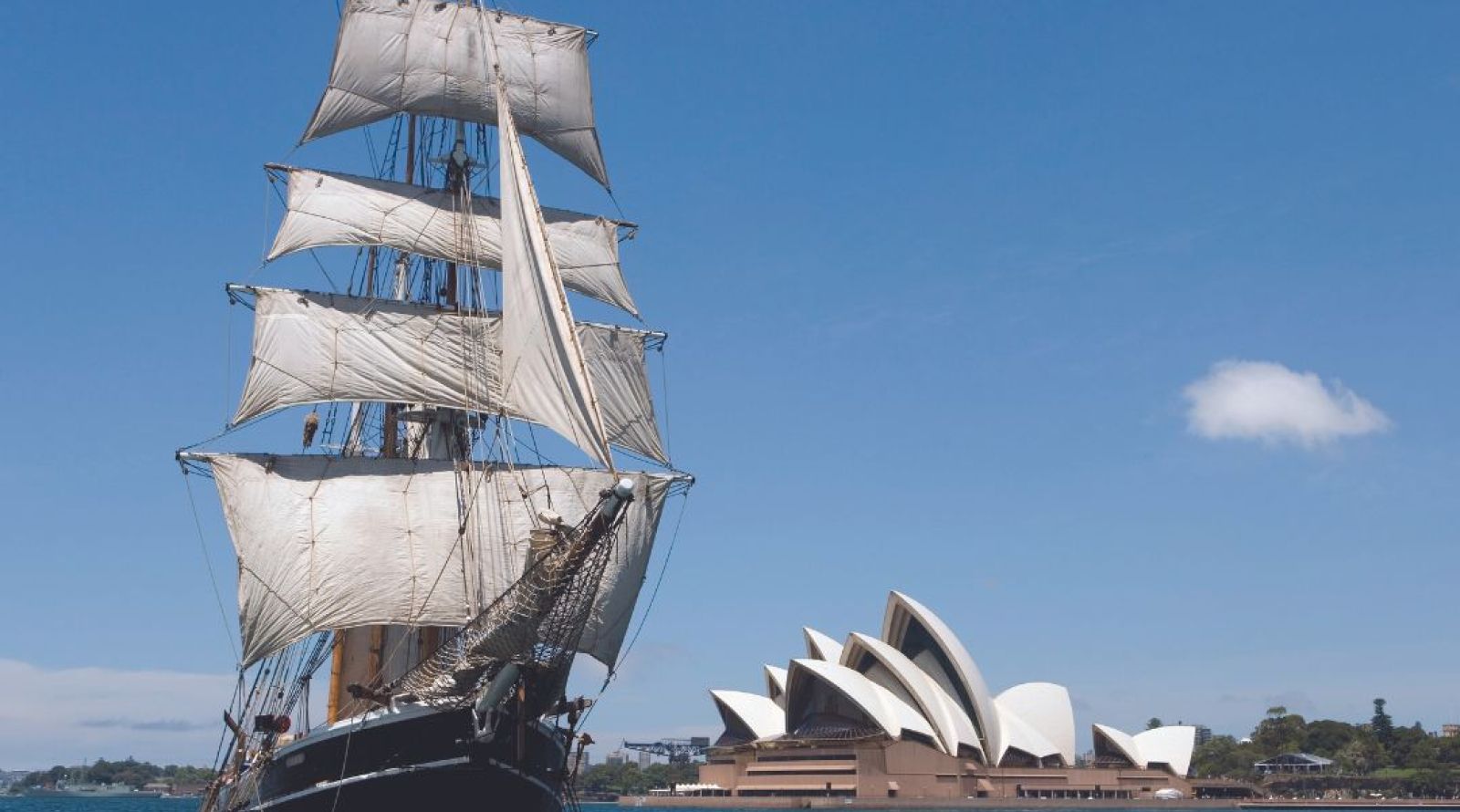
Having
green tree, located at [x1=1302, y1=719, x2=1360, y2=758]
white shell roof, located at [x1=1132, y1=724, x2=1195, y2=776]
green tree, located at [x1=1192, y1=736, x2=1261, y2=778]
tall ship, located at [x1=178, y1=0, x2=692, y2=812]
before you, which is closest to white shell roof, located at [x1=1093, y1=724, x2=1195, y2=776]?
white shell roof, located at [x1=1132, y1=724, x2=1195, y2=776]

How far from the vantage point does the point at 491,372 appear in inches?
1929

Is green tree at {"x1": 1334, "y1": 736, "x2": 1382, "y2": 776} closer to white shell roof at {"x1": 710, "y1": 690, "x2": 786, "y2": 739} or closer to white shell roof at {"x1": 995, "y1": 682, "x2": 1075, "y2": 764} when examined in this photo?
white shell roof at {"x1": 995, "y1": 682, "x2": 1075, "y2": 764}

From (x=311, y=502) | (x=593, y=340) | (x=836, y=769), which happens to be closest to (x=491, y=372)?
(x=593, y=340)

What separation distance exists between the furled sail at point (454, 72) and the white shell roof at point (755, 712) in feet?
294

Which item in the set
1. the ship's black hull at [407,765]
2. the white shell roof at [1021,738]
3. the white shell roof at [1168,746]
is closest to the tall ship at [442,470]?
the ship's black hull at [407,765]

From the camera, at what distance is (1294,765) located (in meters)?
177

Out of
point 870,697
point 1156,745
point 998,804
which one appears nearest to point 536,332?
point 870,697

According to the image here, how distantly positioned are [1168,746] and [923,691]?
120 feet

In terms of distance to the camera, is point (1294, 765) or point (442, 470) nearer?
point (442, 470)

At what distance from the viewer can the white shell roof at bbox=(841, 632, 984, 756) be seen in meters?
A: 126

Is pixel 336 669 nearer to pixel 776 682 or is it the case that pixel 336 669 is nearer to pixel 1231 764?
pixel 776 682

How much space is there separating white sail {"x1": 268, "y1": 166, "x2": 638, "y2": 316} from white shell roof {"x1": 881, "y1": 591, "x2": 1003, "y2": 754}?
258 ft

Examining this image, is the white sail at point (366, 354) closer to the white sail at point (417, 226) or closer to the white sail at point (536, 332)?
the white sail at point (417, 226)

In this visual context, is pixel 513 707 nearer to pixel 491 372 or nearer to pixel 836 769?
pixel 491 372
